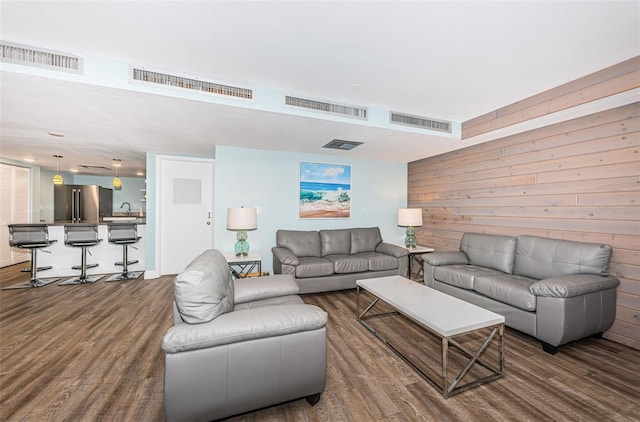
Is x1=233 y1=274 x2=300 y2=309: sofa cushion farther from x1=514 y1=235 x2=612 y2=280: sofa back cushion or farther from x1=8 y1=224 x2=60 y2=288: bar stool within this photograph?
x1=8 y1=224 x2=60 y2=288: bar stool

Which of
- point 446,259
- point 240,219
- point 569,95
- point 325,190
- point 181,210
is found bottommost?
point 446,259

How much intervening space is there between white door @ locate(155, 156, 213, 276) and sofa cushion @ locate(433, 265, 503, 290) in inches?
163

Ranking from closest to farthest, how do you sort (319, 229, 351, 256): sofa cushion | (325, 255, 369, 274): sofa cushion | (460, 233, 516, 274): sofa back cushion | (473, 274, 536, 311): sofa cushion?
(473, 274, 536, 311): sofa cushion, (460, 233, 516, 274): sofa back cushion, (325, 255, 369, 274): sofa cushion, (319, 229, 351, 256): sofa cushion

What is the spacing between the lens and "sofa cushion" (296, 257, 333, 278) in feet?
11.9

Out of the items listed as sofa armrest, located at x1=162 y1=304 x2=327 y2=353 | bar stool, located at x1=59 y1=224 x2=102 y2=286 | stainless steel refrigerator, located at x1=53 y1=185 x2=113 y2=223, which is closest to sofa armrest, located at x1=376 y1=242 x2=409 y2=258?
sofa armrest, located at x1=162 y1=304 x2=327 y2=353

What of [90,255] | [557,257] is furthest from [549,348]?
[90,255]

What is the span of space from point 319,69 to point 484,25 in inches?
48.1

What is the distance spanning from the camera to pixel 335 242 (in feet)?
14.5

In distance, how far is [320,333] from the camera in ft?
5.29

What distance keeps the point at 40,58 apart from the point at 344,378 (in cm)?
→ 333

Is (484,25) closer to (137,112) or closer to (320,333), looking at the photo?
(320,333)

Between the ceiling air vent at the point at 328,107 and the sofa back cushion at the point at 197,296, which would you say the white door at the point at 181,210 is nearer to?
the ceiling air vent at the point at 328,107

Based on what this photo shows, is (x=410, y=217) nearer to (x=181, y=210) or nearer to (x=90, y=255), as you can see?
(x=181, y=210)

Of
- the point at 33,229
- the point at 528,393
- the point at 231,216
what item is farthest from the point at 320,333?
the point at 33,229
